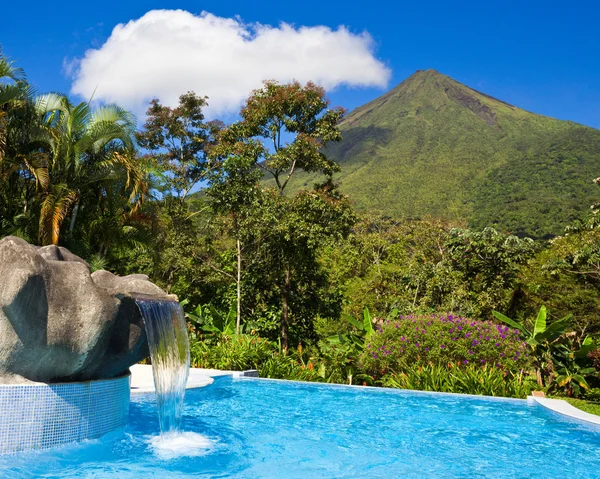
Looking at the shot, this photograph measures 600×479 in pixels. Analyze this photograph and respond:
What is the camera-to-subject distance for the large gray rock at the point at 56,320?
5.60 m

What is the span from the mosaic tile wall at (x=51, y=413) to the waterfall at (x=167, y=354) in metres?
0.73

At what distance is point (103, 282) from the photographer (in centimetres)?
695

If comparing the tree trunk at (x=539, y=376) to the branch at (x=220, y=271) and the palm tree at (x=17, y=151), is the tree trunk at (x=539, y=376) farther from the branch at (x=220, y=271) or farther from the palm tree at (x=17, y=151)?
the palm tree at (x=17, y=151)

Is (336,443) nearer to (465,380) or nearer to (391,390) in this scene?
(391,390)

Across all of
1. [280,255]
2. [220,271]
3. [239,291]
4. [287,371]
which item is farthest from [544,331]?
[220,271]

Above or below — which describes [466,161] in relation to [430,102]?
below

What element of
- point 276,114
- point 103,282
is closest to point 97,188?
point 276,114

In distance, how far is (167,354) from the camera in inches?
281

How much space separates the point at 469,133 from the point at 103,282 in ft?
277

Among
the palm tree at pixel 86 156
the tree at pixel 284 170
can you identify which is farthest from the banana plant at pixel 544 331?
the palm tree at pixel 86 156

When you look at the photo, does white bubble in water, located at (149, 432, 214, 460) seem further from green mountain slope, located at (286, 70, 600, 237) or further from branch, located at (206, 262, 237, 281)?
green mountain slope, located at (286, 70, 600, 237)

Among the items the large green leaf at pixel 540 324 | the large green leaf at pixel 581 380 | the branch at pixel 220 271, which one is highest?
the branch at pixel 220 271

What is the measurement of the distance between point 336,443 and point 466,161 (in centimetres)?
6669

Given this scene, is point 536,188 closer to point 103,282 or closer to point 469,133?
point 469,133
